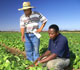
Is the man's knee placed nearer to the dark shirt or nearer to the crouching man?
the crouching man

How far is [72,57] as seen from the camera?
5.50 meters

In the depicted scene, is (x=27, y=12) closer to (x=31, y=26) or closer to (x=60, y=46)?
(x=31, y=26)

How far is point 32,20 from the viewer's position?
5.17 metres

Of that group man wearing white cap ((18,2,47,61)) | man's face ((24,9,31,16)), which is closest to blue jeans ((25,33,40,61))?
man wearing white cap ((18,2,47,61))

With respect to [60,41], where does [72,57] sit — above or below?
below

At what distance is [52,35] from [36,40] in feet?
4.16

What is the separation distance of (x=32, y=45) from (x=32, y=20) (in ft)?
2.55

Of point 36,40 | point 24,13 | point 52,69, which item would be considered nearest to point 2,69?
point 52,69

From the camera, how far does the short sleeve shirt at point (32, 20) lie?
16.8ft

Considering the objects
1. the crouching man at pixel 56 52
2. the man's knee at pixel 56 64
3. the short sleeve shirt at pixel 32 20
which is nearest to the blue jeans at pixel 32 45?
the short sleeve shirt at pixel 32 20

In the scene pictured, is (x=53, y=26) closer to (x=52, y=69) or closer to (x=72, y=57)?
(x=52, y=69)

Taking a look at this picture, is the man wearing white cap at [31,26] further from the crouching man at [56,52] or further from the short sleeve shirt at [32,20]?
the crouching man at [56,52]

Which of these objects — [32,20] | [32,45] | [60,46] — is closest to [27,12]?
[32,20]

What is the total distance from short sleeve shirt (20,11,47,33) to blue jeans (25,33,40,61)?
0.22m
